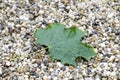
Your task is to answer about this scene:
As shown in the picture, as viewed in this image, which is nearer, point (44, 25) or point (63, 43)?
point (63, 43)

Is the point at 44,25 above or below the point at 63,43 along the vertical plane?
above

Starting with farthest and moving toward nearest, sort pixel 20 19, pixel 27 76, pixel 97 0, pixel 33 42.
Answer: pixel 97 0 < pixel 20 19 < pixel 33 42 < pixel 27 76

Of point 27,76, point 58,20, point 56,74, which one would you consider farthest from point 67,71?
point 58,20

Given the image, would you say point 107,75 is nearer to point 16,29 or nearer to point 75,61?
point 75,61
